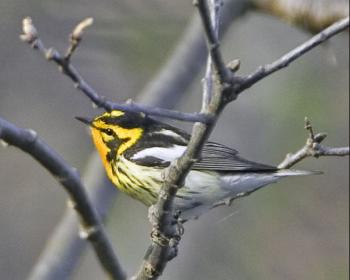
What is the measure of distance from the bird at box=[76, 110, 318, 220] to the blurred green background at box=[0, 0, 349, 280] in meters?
2.19

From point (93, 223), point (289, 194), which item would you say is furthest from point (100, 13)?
point (93, 223)

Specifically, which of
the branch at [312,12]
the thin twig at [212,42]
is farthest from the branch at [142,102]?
the thin twig at [212,42]

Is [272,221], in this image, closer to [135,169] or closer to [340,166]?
[340,166]

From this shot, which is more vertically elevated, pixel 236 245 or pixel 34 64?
pixel 34 64

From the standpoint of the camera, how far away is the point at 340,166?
852 centimetres

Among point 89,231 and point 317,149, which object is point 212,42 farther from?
point 89,231

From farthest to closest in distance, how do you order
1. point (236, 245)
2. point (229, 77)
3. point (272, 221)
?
point (272, 221)
point (236, 245)
point (229, 77)

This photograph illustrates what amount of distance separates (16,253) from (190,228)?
5.48 ft

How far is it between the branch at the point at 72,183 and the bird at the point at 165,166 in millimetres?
487

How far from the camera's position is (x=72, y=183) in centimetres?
357

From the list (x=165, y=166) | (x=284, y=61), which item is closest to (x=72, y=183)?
(x=165, y=166)

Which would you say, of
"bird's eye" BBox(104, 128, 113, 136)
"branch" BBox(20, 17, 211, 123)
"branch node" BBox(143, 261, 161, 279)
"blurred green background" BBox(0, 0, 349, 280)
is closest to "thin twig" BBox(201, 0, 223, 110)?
"branch" BBox(20, 17, 211, 123)

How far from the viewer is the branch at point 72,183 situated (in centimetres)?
324

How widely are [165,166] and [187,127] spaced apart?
339cm
